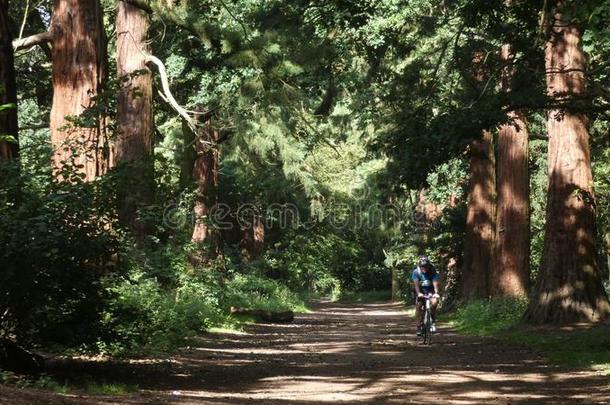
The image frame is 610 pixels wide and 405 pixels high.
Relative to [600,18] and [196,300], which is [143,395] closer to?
[600,18]

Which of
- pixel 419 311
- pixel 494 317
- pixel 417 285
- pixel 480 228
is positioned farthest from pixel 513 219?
pixel 417 285

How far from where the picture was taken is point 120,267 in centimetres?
1041

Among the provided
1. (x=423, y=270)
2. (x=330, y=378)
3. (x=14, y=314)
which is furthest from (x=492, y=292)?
(x=14, y=314)

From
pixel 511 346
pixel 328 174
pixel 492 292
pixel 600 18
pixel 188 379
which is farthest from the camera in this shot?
pixel 328 174

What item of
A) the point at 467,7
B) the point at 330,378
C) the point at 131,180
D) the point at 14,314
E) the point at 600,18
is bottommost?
the point at 330,378

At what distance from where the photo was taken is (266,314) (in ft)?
95.7

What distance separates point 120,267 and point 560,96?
7781 millimetres

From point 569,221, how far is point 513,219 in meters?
5.99

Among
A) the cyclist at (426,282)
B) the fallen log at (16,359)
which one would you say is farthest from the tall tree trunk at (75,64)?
the cyclist at (426,282)

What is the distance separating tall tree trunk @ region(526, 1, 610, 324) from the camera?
56.6 ft

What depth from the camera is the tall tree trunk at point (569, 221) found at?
679 inches

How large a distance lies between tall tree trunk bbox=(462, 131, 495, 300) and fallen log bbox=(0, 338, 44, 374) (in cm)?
1992

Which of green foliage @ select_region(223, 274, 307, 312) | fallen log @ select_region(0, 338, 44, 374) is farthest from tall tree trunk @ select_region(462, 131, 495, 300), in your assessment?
fallen log @ select_region(0, 338, 44, 374)

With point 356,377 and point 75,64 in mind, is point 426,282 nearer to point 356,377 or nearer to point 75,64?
point 356,377
